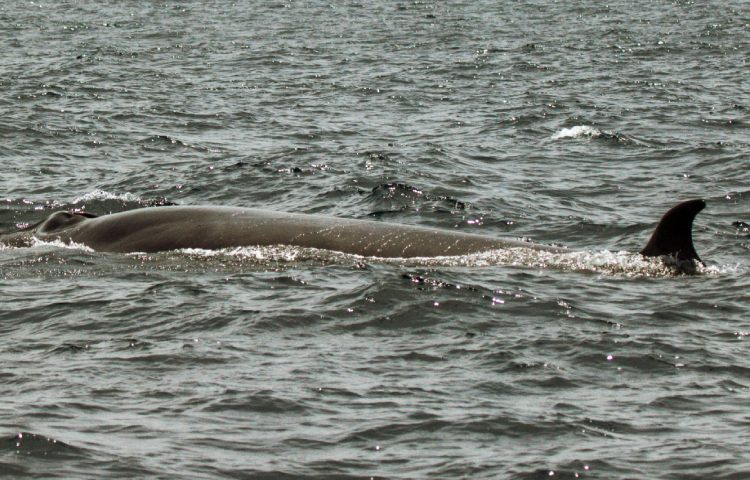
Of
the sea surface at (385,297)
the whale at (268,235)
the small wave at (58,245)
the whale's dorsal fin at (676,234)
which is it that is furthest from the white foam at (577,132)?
the small wave at (58,245)

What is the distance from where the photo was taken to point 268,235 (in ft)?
60.0

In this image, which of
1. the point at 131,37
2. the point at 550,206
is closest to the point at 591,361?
the point at 550,206

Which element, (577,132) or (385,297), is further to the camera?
(577,132)

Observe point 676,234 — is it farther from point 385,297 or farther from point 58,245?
point 58,245

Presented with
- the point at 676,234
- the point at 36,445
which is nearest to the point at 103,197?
the point at 676,234

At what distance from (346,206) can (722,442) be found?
13870 millimetres

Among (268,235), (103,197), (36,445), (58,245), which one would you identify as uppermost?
(36,445)

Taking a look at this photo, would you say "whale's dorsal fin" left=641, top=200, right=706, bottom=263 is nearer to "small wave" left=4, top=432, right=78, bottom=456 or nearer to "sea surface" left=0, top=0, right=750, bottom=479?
"sea surface" left=0, top=0, right=750, bottom=479

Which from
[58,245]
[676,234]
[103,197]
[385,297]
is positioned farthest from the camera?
[103,197]

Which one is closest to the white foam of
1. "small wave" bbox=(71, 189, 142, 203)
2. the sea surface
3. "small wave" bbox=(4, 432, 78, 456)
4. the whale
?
the sea surface

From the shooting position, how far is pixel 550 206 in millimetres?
24016

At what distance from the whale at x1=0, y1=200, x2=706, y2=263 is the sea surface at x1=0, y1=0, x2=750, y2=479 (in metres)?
0.29

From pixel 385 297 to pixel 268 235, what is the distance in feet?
10.5

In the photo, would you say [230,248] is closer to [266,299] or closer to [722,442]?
[266,299]
